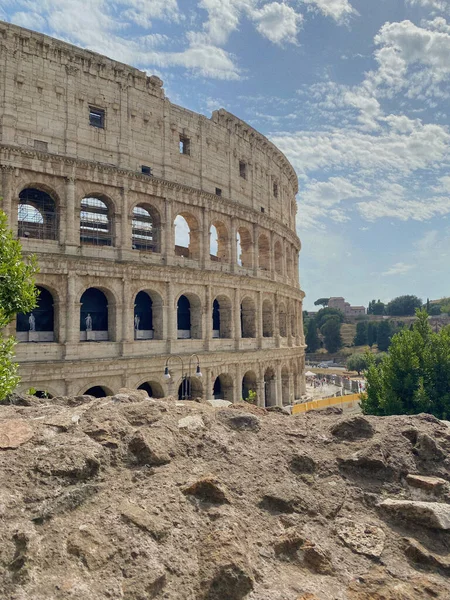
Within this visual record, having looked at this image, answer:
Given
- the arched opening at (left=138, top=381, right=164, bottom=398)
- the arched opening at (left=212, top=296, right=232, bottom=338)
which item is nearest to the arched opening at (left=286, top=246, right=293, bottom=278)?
the arched opening at (left=212, top=296, right=232, bottom=338)

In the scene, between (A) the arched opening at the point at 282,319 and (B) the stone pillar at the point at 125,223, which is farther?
(A) the arched opening at the point at 282,319

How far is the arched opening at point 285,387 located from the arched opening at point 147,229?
12.5 meters

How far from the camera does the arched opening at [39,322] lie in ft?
60.8

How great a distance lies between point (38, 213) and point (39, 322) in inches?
221

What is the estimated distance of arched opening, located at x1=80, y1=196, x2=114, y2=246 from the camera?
69.6 ft

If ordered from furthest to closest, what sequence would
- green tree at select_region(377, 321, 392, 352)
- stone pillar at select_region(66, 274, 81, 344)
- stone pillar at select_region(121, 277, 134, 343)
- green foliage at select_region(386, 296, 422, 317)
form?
1. green foliage at select_region(386, 296, 422, 317)
2. green tree at select_region(377, 321, 392, 352)
3. stone pillar at select_region(121, 277, 134, 343)
4. stone pillar at select_region(66, 274, 81, 344)

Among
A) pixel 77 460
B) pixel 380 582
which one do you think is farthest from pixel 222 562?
pixel 77 460

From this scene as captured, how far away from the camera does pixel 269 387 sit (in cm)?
2822

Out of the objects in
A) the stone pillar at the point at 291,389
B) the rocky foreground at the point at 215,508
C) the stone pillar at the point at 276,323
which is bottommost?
the stone pillar at the point at 291,389

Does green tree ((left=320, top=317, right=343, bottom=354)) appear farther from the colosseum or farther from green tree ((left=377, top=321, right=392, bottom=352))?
the colosseum

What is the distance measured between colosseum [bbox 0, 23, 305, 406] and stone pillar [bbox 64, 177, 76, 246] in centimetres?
5

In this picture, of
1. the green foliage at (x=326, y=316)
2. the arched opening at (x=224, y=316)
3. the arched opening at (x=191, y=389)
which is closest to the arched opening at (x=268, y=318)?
the arched opening at (x=224, y=316)

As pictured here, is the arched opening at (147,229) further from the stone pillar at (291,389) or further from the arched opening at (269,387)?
the stone pillar at (291,389)

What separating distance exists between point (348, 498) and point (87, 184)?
19.0m
